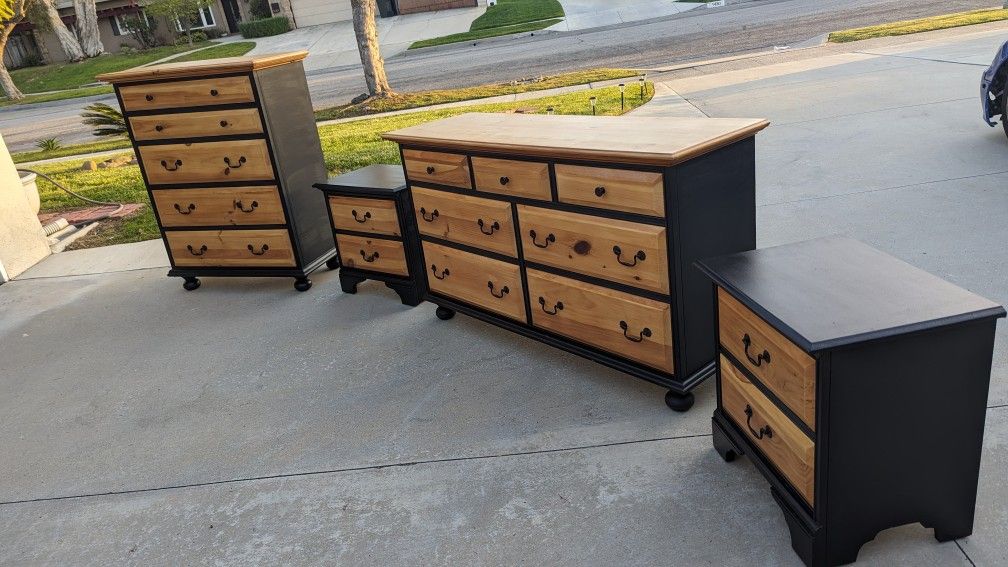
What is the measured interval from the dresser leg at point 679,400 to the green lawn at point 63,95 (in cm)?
2270

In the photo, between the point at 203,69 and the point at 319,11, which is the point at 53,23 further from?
the point at 203,69

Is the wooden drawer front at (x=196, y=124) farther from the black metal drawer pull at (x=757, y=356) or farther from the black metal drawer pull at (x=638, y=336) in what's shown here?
the black metal drawer pull at (x=757, y=356)

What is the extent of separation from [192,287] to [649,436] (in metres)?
3.92

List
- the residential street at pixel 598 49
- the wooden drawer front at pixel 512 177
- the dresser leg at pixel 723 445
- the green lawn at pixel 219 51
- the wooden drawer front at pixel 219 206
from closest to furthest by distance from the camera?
1. the dresser leg at pixel 723 445
2. the wooden drawer front at pixel 512 177
3. the wooden drawer front at pixel 219 206
4. the residential street at pixel 598 49
5. the green lawn at pixel 219 51

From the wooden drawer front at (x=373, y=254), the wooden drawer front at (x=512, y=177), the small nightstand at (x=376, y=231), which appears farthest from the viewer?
the wooden drawer front at (x=373, y=254)

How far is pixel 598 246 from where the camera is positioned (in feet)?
11.6

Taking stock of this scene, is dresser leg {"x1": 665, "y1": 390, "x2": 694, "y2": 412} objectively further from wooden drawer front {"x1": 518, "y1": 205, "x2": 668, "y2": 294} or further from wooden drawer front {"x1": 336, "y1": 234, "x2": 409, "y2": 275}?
wooden drawer front {"x1": 336, "y1": 234, "x2": 409, "y2": 275}

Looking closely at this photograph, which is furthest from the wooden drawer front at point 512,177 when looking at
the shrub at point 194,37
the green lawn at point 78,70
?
the shrub at point 194,37

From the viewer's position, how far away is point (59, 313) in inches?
220

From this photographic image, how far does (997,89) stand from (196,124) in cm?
615

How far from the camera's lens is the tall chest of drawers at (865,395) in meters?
2.25

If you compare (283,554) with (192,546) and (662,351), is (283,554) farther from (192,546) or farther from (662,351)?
(662,351)

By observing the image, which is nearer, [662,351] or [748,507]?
[748,507]

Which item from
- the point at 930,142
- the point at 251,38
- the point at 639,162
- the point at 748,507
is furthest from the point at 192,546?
the point at 251,38
